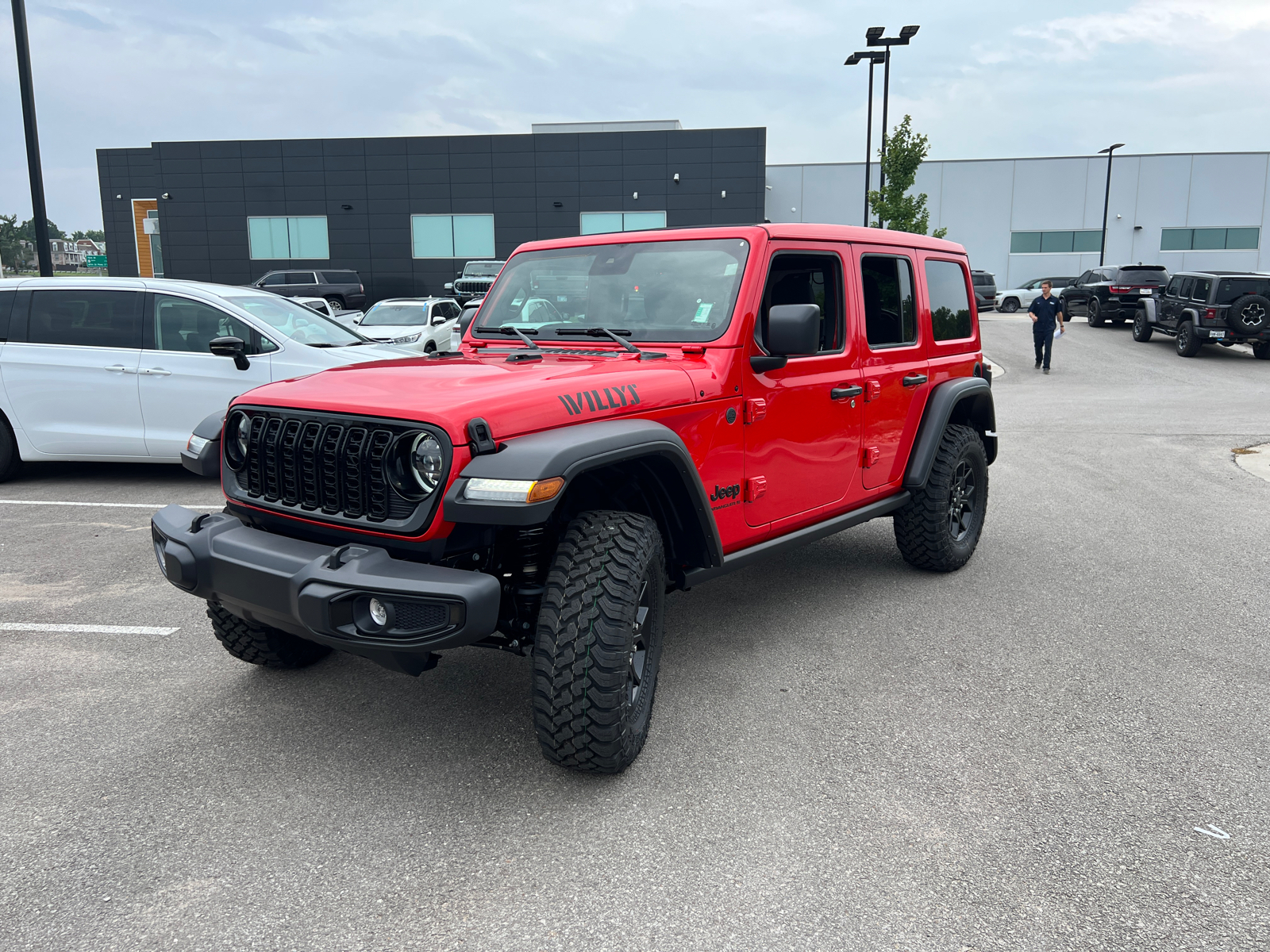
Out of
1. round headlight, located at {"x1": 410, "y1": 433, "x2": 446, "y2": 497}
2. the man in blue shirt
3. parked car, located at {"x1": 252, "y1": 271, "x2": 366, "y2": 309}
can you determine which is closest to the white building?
parked car, located at {"x1": 252, "y1": 271, "x2": 366, "y2": 309}

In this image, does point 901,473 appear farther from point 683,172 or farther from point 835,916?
point 683,172

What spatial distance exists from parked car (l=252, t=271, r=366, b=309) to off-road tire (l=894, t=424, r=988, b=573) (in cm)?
3015

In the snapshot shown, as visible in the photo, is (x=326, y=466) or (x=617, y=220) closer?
(x=326, y=466)

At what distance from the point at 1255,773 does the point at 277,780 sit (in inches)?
135

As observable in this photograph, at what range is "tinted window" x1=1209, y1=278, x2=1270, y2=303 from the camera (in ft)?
62.1

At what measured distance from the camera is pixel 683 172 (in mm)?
38312

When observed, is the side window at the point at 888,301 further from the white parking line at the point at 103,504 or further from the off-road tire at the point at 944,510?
the white parking line at the point at 103,504

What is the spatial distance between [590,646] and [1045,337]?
61.1 feet

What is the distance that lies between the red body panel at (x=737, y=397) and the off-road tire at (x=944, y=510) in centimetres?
29

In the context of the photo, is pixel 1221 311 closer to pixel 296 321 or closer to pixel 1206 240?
pixel 296 321

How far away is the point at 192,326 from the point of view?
305 inches

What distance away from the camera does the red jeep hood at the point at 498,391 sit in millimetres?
2918

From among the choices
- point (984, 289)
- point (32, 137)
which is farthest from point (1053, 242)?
point (32, 137)

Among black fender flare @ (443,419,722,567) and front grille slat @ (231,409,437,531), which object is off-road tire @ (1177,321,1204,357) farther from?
front grille slat @ (231,409,437,531)
